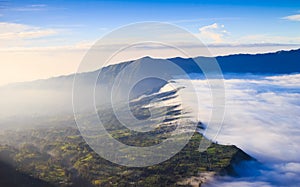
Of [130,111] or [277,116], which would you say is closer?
[130,111]

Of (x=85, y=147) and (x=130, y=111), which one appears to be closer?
(x=85, y=147)

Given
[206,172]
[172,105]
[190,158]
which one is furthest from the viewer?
[172,105]

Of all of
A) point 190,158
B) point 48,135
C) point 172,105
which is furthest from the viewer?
point 172,105

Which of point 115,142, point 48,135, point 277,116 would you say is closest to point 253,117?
point 277,116

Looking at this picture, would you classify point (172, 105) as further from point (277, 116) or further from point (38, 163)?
point (38, 163)

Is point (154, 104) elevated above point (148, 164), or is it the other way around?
point (154, 104)

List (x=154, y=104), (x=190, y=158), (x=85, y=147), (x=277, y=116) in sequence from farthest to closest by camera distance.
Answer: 1. (x=277, y=116)
2. (x=154, y=104)
3. (x=85, y=147)
4. (x=190, y=158)

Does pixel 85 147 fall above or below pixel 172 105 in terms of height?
below

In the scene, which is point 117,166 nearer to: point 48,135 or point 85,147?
point 85,147

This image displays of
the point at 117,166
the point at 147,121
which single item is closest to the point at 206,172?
the point at 117,166
